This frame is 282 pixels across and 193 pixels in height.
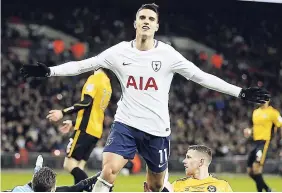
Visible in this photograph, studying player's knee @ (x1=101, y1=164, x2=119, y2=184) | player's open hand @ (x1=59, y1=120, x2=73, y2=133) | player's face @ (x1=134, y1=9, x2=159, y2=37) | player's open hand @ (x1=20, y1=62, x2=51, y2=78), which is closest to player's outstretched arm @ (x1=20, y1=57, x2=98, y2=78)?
player's open hand @ (x1=20, y1=62, x2=51, y2=78)

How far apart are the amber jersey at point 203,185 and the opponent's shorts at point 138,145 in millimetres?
474

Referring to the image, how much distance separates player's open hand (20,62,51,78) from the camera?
5840mm

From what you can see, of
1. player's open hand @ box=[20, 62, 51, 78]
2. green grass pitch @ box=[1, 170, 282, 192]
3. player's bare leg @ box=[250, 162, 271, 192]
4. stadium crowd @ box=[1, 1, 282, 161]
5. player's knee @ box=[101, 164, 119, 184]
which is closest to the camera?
player's open hand @ box=[20, 62, 51, 78]

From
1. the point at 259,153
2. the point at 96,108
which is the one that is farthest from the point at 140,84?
the point at 259,153

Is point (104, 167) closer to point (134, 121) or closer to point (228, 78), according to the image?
point (134, 121)

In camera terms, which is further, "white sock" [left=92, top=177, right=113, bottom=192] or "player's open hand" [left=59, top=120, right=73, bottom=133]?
"player's open hand" [left=59, top=120, right=73, bottom=133]

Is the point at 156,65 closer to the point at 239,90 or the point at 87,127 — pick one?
the point at 239,90

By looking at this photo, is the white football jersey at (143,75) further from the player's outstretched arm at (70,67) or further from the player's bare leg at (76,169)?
the player's bare leg at (76,169)

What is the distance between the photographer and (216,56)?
74.3 ft

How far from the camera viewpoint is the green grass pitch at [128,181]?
1304 centimetres

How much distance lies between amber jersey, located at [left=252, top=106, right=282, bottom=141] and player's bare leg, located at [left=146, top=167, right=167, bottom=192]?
499 centimetres

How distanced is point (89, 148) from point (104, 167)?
7.98 feet

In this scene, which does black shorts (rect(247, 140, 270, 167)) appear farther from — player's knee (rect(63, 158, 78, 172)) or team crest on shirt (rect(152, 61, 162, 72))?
team crest on shirt (rect(152, 61, 162, 72))

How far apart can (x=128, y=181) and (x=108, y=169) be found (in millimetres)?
9233
